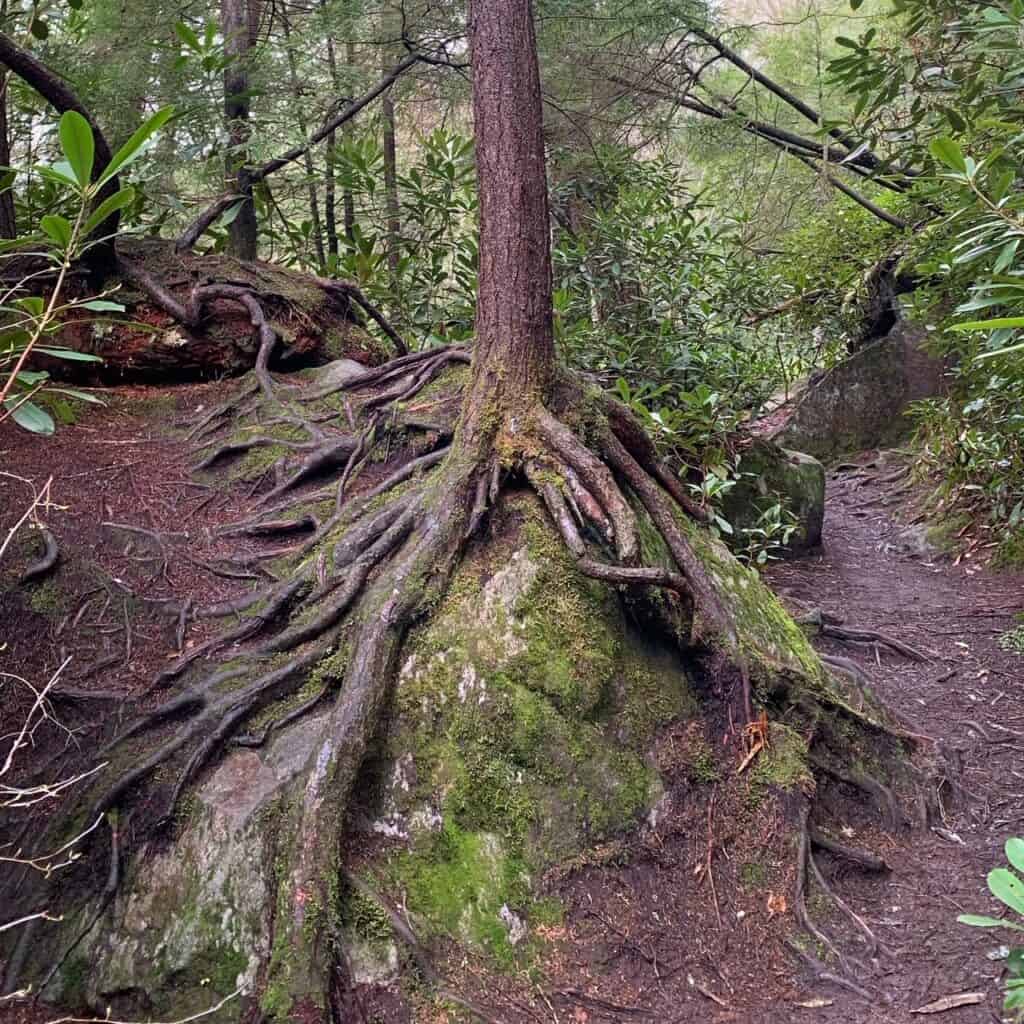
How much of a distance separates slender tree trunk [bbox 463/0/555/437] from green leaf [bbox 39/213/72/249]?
2061 mm

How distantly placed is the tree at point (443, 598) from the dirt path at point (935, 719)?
358 millimetres

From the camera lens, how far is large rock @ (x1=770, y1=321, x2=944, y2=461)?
11000 millimetres

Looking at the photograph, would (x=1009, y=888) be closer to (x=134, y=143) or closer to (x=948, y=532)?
(x=134, y=143)

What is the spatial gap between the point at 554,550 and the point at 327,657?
0.99 meters

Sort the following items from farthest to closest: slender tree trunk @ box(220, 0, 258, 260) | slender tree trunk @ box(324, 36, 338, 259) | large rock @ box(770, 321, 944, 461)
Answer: large rock @ box(770, 321, 944, 461) < slender tree trunk @ box(324, 36, 338, 259) < slender tree trunk @ box(220, 0, 258, 260)

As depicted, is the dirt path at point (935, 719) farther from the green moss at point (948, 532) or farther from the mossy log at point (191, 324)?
the mossy log at point (191, 324)

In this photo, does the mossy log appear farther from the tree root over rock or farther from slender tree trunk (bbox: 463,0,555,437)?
slender tree trunk (bbox: 463,0,555,437)

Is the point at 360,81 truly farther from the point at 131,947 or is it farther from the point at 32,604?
the point at 131,947

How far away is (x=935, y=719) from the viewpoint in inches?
185

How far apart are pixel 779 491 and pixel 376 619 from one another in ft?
17.0

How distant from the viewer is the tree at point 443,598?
2793 millimetres

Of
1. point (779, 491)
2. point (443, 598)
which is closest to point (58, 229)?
point (443, 598)

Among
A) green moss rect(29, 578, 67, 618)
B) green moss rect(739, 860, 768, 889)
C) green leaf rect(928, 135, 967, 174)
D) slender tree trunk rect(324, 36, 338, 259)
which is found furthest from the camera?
slender tree trunk rect(324, 36, 338, 259)

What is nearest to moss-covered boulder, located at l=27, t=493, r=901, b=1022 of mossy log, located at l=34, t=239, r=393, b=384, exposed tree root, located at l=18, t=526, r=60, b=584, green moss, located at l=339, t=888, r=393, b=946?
green moss, located at l=339, t=888, r=393, b=946
